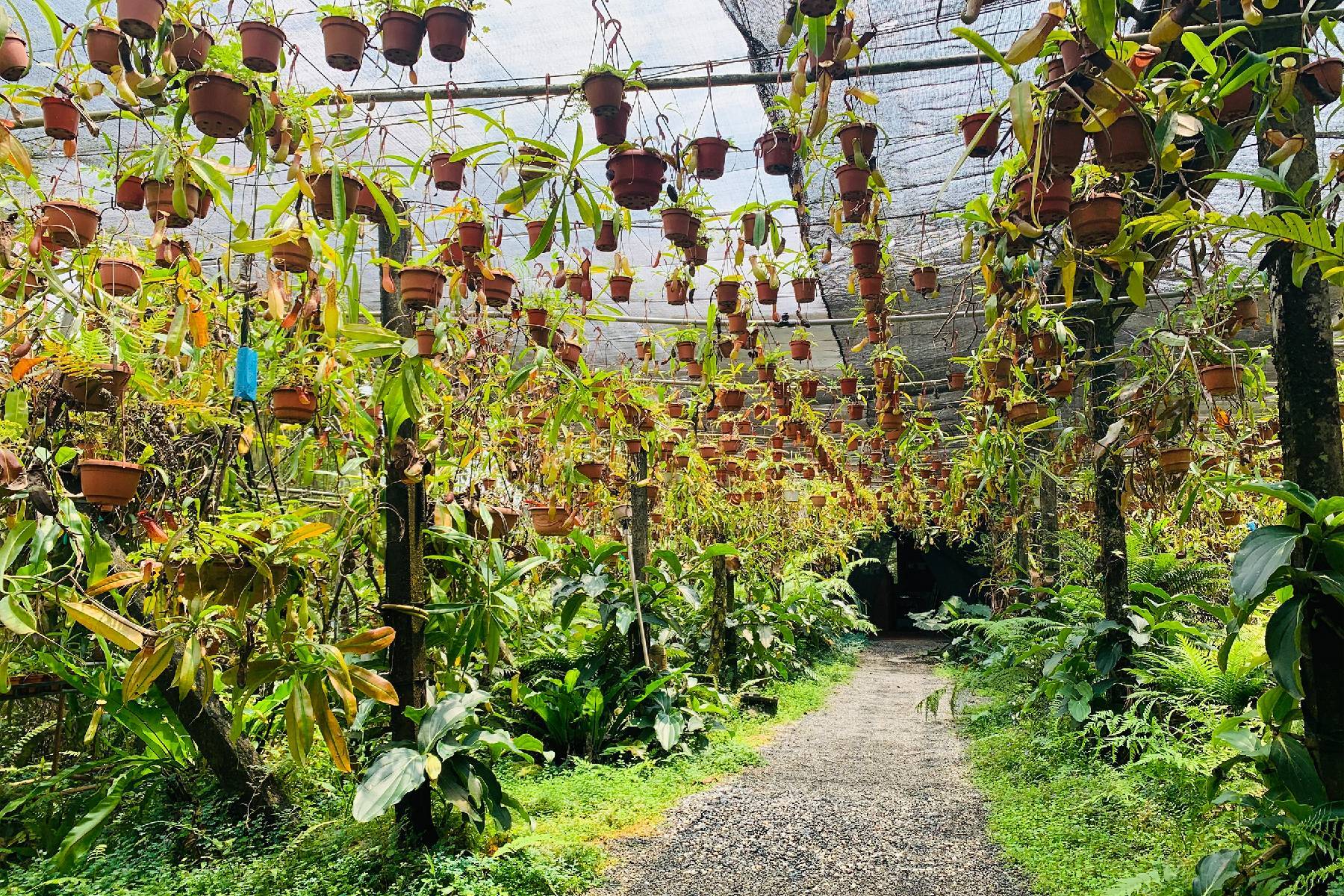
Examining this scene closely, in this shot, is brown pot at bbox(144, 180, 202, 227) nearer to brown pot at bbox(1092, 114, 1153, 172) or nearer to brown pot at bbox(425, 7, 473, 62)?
brown pot at bbox(425, 7, 473, 62)

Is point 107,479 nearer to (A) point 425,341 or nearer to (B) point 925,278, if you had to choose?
(A) point 425,341

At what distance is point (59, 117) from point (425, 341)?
1062 millimetres

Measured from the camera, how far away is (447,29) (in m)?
2.21

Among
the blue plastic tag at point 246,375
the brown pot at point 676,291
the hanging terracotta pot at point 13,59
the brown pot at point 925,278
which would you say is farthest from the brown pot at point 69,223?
the brown pot at point 925,278

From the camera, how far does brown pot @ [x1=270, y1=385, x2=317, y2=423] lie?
290 centimetres

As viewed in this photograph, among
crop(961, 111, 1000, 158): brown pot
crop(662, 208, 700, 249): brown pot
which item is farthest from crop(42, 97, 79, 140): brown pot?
crop(961, 111, 1000, 158): brown pot

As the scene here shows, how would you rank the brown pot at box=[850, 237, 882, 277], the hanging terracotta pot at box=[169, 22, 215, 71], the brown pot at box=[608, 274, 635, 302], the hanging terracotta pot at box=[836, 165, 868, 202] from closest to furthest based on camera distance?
1. the hanging terracotta pot at box=[169, 22, 215, 71]
2. the hanging terracotta pot at box=[836, 165, 868, 202]
3. the brown pot at box=[850, 237, 882, 277]
4. the brown pot at box=[608, 274, 635, 302]

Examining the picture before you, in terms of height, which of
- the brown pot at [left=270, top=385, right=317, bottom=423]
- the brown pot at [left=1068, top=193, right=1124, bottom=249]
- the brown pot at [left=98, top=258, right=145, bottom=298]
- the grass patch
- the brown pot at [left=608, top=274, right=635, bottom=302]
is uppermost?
the brown pot at [left=608, top=274, right=635, bottom=302]

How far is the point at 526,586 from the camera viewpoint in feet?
18.8

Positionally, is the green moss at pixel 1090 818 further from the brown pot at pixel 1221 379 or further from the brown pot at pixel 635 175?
the brown pot at pixel 635 175

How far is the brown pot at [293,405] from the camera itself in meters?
2.90

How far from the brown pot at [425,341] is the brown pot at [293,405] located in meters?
0.61

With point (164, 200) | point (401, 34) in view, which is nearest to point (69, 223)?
point (164, 200)

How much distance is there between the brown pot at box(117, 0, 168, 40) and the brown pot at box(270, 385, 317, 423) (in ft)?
3.76
